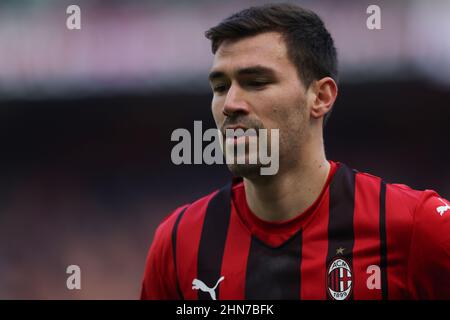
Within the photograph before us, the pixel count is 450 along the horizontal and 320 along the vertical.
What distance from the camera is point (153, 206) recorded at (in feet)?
20.5

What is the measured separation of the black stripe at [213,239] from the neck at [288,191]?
196mm

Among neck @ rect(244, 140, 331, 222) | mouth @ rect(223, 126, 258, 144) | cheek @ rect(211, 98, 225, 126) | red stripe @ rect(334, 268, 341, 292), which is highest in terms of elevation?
cheek @ rect(211, 98, 225, 126)

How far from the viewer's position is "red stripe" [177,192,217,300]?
2.63 meters

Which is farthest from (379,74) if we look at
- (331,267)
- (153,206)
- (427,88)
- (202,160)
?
(331,267)

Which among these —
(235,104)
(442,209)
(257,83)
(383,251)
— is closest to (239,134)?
(235,104)

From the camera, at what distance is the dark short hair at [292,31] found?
2617 millimetres

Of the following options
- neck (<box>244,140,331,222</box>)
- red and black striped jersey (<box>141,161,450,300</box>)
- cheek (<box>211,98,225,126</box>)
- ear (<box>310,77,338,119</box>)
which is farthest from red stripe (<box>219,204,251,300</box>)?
ear (<box>310,77,338,119</box>)

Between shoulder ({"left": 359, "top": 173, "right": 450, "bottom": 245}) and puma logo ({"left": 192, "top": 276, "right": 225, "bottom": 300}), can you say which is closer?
shoulder ({"left": 359, "top": 173, "right": 450, "bottom": 245})

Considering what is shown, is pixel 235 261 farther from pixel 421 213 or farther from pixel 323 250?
pixel 421 213

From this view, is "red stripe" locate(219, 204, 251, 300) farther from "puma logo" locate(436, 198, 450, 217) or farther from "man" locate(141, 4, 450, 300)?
"puma logo" locate(436, 198, 450, 217)

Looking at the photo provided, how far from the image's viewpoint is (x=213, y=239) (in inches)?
107

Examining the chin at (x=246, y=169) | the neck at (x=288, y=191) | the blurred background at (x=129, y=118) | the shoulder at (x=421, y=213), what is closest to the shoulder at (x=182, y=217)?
the neck at (x=288, y=191)

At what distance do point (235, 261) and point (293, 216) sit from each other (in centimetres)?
29

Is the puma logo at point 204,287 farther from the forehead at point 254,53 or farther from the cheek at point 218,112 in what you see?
the forehead at point 254,53
